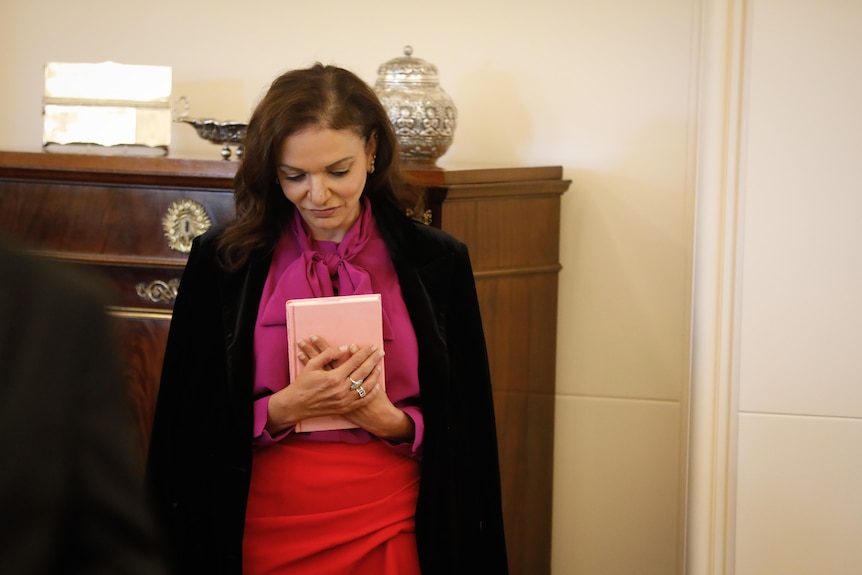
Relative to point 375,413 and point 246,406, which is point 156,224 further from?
point 375,413

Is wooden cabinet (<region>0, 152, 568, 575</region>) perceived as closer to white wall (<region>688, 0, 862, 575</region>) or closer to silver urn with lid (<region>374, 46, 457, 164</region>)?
silver urn with lid (<region>374, 46, 457, 164</region>)

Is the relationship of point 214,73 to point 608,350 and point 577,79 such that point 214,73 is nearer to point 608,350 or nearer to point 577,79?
point 577,79

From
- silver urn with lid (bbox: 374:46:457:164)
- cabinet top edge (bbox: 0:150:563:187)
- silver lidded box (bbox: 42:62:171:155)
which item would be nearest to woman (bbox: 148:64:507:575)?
cabinet top edge (bbox: 0:150:563:187)

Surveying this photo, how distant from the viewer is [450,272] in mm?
2508

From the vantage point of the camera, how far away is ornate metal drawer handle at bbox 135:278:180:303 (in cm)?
303

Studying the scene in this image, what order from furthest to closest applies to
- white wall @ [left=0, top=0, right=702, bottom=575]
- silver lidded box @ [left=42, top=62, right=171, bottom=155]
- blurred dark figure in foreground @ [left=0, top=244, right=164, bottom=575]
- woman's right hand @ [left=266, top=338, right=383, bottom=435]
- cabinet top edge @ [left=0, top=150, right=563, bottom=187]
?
white wall @ [left=0, top=0, right=702, bottom=575] → silver lidded box @ [left=42, top=62, right=171, bottom=155] → cabinet top edge @ [left=0, top=150, right=563, bottom=187] → woman's right hand @ [left=266, top=338, right=383, bottom=435] → blurred dark figure in foreground @ [left=0, top=244, right=164, bottom=575]

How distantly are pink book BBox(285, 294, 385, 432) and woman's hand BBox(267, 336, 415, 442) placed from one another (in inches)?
0.8

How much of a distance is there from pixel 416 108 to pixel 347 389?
41.7 inches

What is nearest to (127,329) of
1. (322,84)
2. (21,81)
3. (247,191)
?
(247,191)

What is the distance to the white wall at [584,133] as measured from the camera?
3506mm

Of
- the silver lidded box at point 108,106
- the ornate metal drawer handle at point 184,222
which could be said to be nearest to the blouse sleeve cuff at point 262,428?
the ornate metal drawer handle at point 184,222

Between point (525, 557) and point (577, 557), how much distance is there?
326 mm

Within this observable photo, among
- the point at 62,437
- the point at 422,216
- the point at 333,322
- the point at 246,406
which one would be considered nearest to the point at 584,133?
the point at 422,216

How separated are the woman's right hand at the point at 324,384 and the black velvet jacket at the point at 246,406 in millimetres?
84
